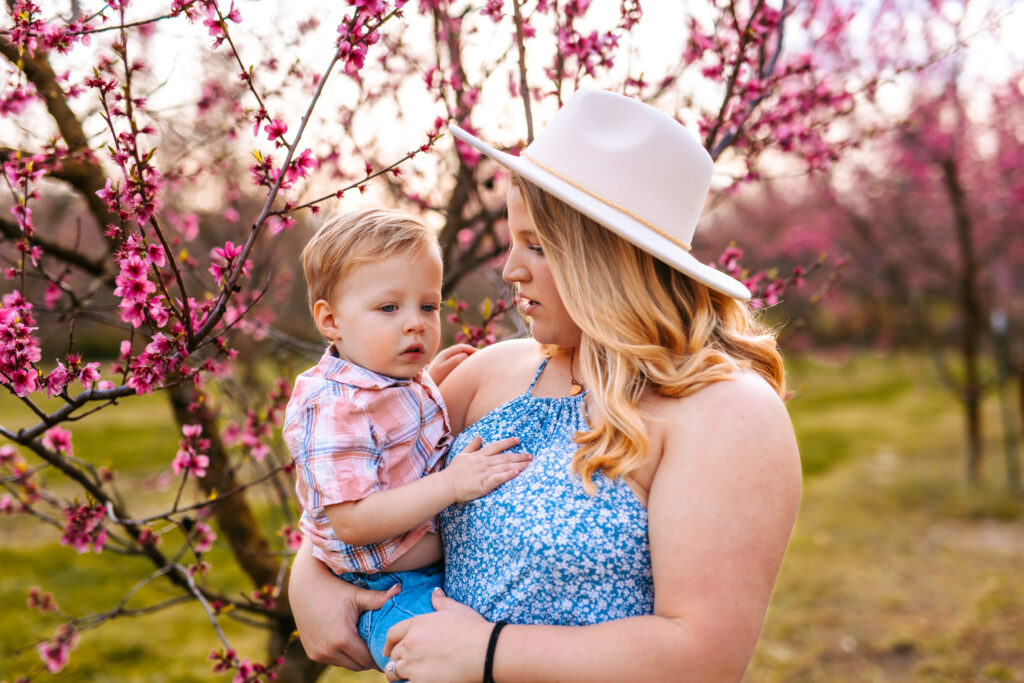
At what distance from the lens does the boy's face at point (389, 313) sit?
69.2 inches

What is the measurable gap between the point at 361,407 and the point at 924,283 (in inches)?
418

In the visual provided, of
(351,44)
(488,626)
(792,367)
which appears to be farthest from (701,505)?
(792,367)

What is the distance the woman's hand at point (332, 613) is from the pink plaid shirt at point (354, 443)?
5 cm

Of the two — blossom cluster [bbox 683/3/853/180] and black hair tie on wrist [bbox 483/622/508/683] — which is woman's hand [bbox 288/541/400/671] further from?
blossom cluster [bbox 683/3/853/180]

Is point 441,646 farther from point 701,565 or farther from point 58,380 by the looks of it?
point 58,380

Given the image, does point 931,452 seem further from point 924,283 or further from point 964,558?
point 964,558

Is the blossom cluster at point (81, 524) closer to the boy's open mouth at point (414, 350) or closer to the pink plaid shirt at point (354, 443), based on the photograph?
the pink plaid shirt at point (354, 443)

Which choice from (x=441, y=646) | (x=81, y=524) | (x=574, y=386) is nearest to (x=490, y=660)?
(x=441, y=646)

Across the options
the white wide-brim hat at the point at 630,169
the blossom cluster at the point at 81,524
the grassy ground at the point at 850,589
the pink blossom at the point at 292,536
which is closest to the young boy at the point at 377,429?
the white wide-brim hat at the point at 630,169

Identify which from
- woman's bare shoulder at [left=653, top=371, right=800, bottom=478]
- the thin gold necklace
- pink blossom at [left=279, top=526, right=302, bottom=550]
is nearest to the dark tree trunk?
pink blossom at [left=279, top=526, right=302, bottom=550]

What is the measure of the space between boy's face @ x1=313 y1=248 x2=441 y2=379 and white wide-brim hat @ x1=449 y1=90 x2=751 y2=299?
32 cm

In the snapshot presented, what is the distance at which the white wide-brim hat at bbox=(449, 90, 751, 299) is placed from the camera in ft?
5.57

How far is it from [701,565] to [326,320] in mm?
1010

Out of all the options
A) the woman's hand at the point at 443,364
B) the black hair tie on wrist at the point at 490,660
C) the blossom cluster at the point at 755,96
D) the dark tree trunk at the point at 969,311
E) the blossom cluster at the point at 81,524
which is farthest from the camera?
the dark tree trunk at the point at 969,311
